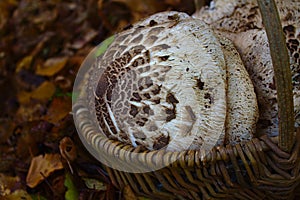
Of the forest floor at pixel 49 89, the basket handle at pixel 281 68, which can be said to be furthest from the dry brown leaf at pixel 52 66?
the basket handle at pixel 281 68

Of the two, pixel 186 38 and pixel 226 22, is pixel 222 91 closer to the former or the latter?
pixel 186 38

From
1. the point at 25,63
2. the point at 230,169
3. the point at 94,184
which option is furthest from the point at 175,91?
the point at 25,63

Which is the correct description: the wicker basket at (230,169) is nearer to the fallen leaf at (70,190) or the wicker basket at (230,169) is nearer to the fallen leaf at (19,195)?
the fallen leaf at (70,190)

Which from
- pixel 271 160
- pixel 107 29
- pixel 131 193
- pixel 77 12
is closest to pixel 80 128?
pixel 131 193

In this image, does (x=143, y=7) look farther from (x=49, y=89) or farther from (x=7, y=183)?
(x=7, y=183)

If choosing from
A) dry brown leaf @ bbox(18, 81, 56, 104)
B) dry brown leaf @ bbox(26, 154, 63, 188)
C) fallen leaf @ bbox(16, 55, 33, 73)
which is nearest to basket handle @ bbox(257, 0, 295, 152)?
dry brown leaf @ bbox(26, 154, 63, 188)
